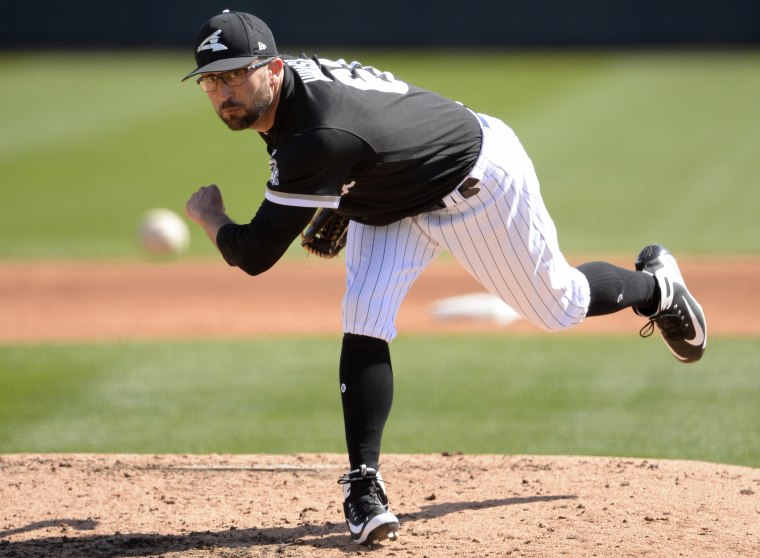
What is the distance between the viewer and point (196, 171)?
14.7 metres

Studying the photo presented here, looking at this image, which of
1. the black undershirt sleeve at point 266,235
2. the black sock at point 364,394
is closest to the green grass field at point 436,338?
the black sock at point 364,394

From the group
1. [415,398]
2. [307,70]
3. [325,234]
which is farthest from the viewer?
[415,398]

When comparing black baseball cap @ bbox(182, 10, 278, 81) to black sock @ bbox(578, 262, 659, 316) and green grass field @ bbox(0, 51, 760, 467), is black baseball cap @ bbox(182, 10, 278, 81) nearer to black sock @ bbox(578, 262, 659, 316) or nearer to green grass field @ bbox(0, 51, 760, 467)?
black sock @ bbox(578, 262, 659, 316)

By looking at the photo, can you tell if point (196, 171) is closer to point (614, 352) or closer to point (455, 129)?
point (614, 352)

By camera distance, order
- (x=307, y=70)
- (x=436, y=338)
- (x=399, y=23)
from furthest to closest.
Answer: (x=399, y=23)
(x=436, y=338)
(x=307, y=70)

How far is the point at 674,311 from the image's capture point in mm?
4348

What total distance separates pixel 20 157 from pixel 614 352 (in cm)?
1096

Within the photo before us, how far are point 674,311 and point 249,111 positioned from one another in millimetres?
2004

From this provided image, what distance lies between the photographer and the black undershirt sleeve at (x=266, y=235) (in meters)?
3.29

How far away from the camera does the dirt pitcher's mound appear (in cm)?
348

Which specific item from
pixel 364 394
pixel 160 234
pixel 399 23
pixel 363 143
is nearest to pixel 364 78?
pixel 363 143

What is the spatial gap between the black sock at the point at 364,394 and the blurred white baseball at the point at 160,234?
24.7 feet

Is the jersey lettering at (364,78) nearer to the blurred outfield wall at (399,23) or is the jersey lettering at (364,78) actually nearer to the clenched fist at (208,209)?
the clenched fist at (208,209)

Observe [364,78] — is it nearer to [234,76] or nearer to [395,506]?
[234,76]
